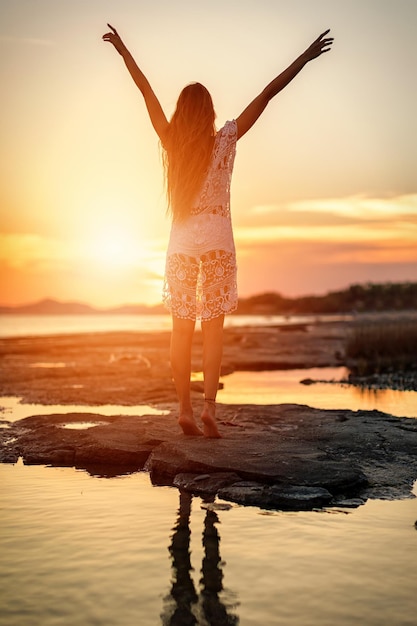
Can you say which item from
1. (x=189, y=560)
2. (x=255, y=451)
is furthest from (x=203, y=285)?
(x=189, y=560)

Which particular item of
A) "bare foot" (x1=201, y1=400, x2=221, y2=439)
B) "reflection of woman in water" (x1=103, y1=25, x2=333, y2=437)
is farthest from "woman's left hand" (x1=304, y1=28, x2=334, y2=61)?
"bare foot" (x1=201, y1=400, x2=221, y2=439)

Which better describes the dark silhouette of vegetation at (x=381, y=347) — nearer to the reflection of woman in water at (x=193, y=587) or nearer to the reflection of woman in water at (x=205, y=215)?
the reflection of woman in water at (x=205, y=215)

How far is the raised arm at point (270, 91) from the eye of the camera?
17.9 feet

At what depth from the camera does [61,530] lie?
12.5 feet

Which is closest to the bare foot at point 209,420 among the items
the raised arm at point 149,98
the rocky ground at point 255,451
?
the rocky ground at point 255,451

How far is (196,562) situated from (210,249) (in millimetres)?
2618

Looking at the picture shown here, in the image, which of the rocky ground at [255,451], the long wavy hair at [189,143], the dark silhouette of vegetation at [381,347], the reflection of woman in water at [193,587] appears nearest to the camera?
the reflection of woman in water at [193,587]

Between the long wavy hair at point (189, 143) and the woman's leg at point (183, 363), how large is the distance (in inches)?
31.7

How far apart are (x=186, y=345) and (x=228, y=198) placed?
44.4 inches

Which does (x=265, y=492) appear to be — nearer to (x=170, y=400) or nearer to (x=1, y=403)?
(x=170, y=400)

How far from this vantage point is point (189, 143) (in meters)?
5.40

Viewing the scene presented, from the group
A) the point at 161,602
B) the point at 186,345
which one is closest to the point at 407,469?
the point at 186,345

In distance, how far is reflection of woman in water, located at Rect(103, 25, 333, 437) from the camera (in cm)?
542

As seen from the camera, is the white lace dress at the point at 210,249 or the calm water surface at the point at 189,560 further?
the white lace dress at the point at 210,249
